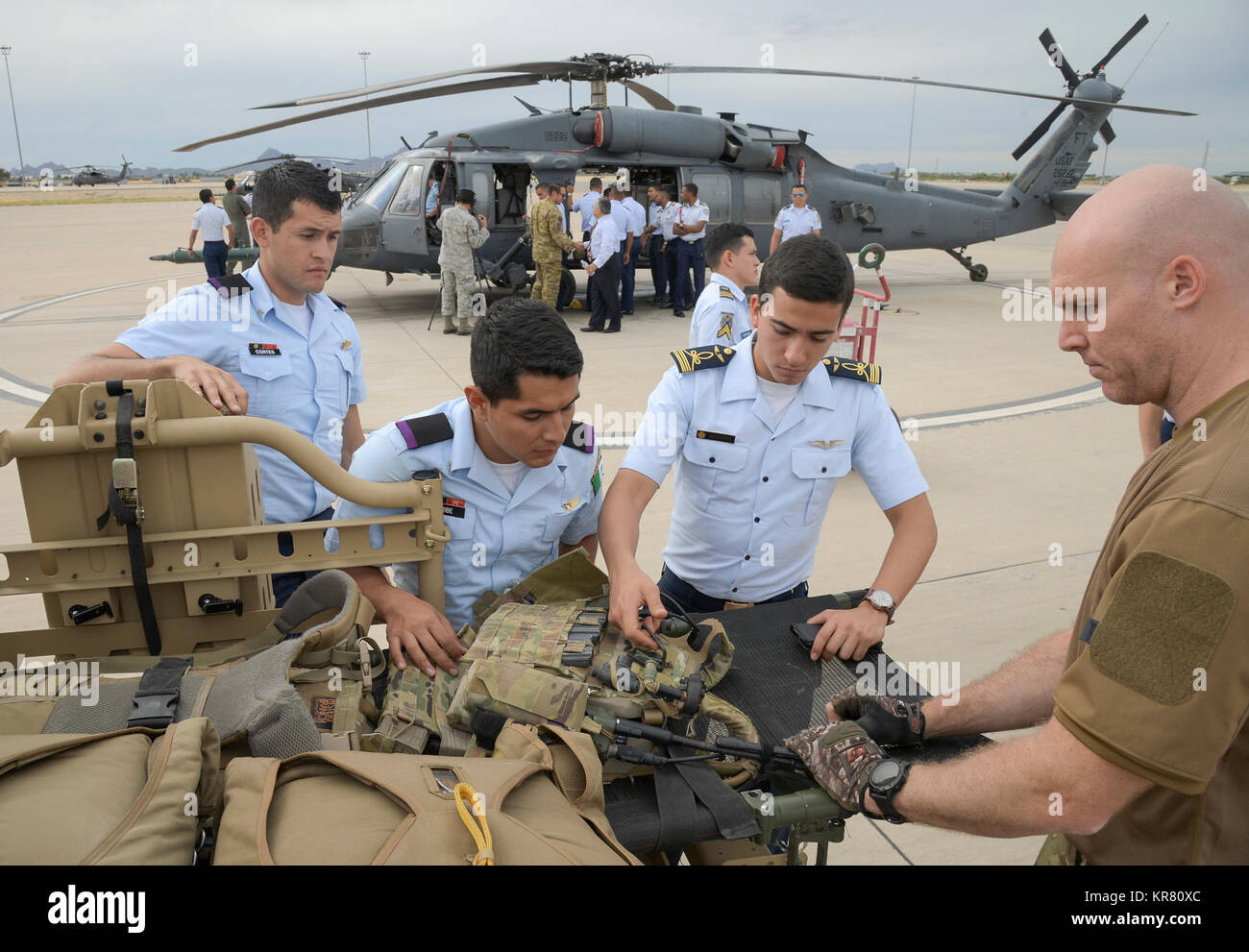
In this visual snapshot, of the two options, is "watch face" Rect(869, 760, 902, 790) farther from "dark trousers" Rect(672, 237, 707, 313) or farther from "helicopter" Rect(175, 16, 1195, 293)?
"dark trousers" Rect(672, 237, 707, 313)

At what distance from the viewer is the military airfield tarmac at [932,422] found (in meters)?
4.30

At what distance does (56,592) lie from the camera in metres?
2.00

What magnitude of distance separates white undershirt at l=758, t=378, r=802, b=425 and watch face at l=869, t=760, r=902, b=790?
1331 mm

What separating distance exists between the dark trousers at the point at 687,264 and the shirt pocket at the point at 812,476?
32.7 feet

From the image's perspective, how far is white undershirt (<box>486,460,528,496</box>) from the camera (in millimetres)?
2350

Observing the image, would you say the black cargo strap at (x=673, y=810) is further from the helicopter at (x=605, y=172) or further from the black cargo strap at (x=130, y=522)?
the helicopter at (x=605, y=172)

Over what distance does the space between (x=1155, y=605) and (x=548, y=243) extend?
34.2 ft

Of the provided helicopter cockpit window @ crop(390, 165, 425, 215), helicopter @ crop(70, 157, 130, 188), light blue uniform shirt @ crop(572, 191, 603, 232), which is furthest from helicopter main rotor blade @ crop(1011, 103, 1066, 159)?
helicopter @ crop(70, 157, 130, 188)

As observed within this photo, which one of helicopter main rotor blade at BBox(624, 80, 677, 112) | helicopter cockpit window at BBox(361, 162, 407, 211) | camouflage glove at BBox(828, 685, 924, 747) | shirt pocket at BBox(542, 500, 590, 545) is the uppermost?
helicopter main rotor blade at BBox(624, 80, 677, 112)

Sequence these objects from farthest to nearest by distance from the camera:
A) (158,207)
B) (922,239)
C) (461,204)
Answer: (158,207) → (922,239) → (461,204)

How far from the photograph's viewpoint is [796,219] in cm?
1216
